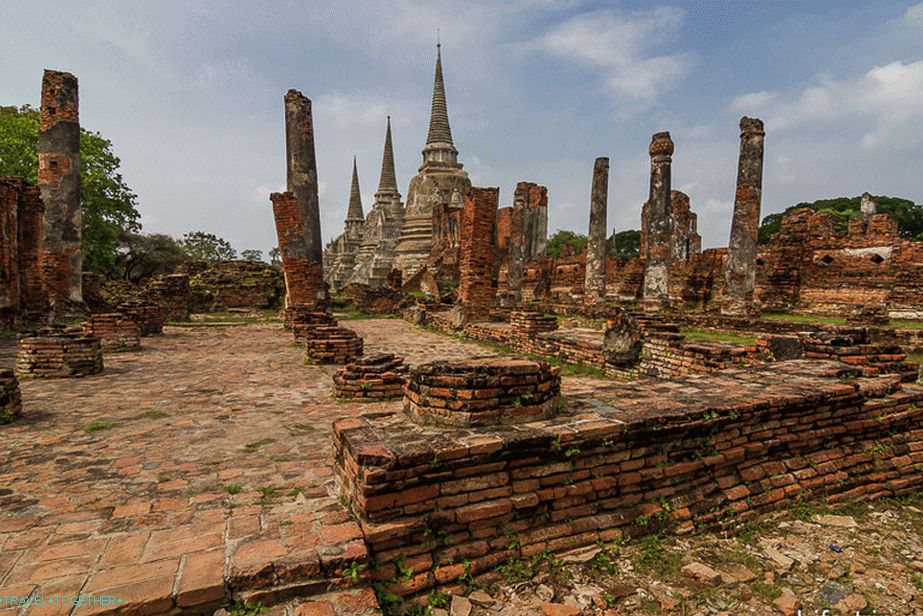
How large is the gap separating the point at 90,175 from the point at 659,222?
2171cm

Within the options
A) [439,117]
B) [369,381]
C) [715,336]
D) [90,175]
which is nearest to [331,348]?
[369,381]

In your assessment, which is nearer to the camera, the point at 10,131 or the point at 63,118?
the point at 63,118

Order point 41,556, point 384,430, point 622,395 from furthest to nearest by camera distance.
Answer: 1. point 622,395
2. point 384,430
3. point 41,556

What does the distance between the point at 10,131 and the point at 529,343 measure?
21854mm

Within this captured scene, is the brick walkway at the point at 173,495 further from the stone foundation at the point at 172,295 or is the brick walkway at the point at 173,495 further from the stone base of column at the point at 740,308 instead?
the stone base of column at the point at 740,308

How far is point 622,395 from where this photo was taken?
3307 mm

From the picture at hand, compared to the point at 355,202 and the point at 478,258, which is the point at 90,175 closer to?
the point at 478,258

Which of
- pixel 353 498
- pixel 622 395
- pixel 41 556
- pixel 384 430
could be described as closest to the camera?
pixel 41 556

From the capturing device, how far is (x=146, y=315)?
10375 millimetres

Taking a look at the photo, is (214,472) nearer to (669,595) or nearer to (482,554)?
(482,554)

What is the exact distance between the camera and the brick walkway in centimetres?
181

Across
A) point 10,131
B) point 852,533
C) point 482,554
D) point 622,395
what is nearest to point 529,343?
point 622,395

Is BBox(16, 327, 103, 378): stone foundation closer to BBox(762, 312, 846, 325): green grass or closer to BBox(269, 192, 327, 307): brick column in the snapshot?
BBox(269, 192, 327, 307): brick column

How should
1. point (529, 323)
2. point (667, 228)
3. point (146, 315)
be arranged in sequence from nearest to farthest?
point (529, 323), point (146, 315), point (667, 228)
